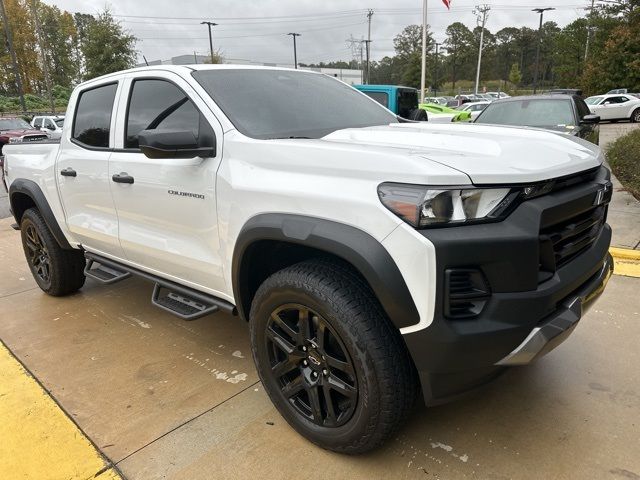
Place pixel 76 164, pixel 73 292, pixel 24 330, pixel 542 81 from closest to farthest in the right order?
pixel 76 164
pixel 24 330
pixel 73 292
pixel 542 81

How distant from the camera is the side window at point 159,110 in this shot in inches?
114

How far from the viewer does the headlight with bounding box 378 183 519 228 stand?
1.81 m

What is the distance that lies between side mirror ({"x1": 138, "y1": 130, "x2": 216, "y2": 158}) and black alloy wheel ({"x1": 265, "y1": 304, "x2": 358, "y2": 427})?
0.91 meters

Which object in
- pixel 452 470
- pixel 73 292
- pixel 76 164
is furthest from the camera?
pixel 73 292

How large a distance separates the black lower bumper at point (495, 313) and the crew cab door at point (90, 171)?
248 centimetres

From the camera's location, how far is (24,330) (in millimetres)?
4004

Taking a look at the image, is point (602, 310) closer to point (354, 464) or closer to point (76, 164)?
point (354, 464)

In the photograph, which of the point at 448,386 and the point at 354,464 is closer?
the point at 448,386

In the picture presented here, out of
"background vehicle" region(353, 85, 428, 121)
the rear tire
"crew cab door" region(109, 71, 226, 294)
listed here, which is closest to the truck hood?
"crew cab door" region(109, 71, 226, 294)

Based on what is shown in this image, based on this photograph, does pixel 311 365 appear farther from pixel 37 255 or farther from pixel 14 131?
pixel 14 131

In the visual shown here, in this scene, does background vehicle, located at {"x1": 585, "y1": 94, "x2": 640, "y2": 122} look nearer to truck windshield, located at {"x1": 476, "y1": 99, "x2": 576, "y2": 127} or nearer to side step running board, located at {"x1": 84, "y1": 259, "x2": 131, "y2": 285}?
truck windshield, located at {"x1": 476, "y1": 99, "x2": 576, "y2": 127}

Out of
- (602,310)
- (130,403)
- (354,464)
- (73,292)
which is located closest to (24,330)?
(73,292)

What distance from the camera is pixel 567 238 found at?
83.1 inches

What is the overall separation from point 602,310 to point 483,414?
1.77 m
